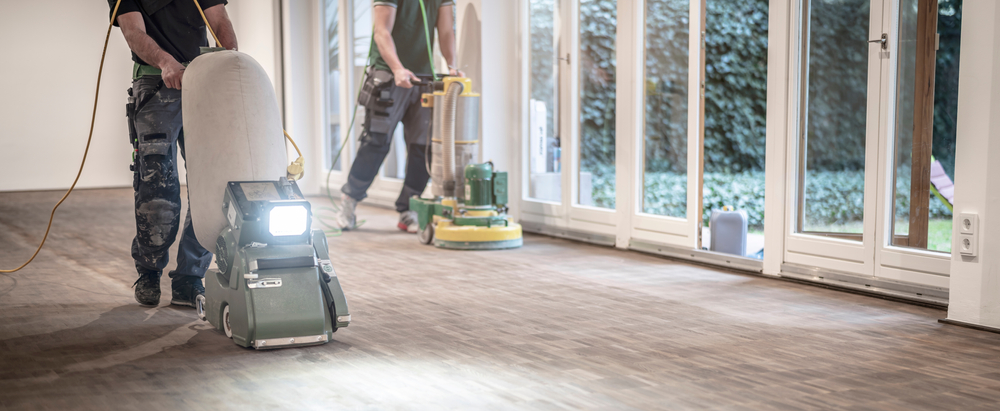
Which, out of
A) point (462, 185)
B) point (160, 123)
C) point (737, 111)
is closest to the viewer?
point (160, 123)

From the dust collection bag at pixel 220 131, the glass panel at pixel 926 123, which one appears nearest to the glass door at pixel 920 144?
the glass panel at pixel 926 123

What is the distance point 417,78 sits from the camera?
15.3ft

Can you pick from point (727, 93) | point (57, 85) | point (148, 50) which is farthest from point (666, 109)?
point (57, 85)

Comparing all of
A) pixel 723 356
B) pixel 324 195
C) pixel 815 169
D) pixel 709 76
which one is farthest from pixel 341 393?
pixel 324 195

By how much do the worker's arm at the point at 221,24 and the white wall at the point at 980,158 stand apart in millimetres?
2383

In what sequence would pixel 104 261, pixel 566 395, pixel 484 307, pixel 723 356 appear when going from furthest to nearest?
pixel 104 261, pixel 484 307, pixel 723 356, pixel 566 395

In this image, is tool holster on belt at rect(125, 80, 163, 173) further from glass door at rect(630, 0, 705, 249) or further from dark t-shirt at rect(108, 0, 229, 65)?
glass door at rect(630, 0, 705, 249)

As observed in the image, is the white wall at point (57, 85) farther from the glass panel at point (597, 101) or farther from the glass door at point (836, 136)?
the glass door at point (836, 136)

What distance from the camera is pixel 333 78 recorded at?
749cm

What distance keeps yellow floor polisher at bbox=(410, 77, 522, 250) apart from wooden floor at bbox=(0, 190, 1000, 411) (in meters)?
0.66

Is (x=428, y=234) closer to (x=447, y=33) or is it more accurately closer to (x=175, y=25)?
(x=447, y=33)

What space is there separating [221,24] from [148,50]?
288mm

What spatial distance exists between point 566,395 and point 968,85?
1.70 metres

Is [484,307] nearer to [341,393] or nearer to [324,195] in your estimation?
[341,393]
